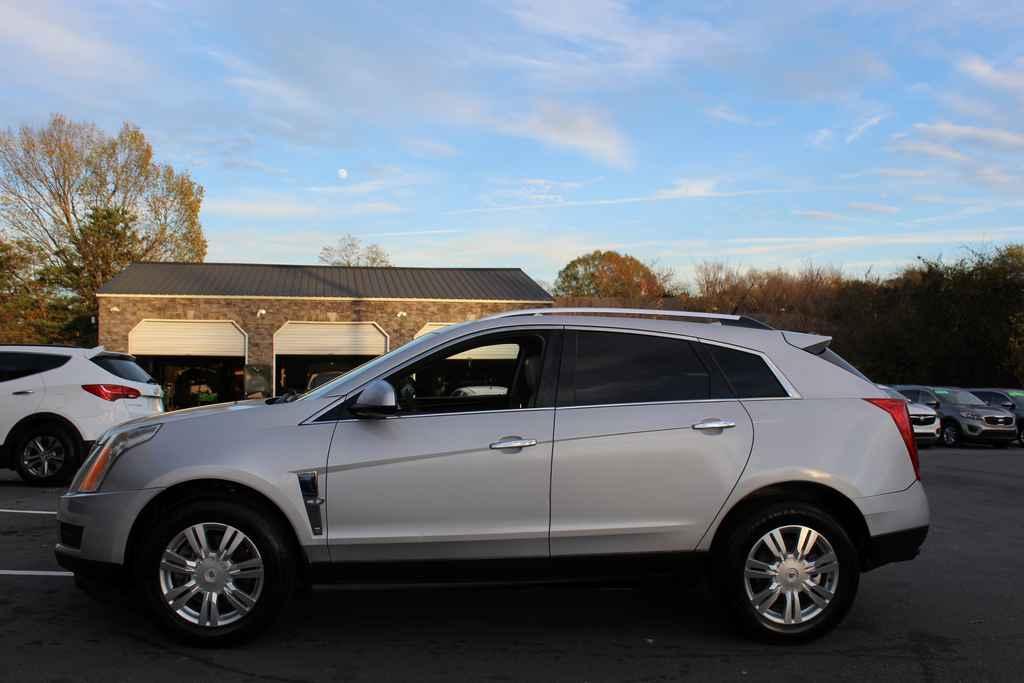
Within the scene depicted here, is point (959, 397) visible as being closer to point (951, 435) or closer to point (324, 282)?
point (951, 435)

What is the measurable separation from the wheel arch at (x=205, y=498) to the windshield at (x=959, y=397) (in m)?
24.6

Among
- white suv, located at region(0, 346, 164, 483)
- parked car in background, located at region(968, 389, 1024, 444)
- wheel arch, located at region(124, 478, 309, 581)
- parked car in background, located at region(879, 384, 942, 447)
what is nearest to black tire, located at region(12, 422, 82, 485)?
white suv, located at region(0, 346, 164, 483)

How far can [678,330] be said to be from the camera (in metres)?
5.29

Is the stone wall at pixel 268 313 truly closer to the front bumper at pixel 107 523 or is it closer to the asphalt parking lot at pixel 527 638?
the asphalt parking lot at pixel 527 638

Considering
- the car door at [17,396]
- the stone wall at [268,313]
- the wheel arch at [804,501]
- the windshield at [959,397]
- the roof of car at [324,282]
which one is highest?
the roof of car at [324,282]

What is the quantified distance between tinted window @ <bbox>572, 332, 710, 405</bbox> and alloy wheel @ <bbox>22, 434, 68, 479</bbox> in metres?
8.70

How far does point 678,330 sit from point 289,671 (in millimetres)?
2790

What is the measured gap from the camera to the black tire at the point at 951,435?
2480cm

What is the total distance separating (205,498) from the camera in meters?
4.79

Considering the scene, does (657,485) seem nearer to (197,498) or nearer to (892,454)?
(892,454)

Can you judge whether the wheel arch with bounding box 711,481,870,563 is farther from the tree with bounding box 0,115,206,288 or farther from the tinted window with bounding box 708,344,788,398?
the tree with bounding box 0,115,206,288

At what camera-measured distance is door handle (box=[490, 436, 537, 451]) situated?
4.82 meters

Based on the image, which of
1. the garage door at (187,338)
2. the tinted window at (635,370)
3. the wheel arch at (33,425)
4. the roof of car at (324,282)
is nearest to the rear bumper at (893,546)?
the tinted window at (635,370)

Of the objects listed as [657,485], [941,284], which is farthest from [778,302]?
[657,485]
